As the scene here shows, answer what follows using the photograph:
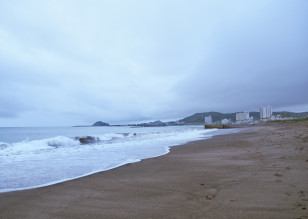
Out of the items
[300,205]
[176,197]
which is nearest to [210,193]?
[176,197]

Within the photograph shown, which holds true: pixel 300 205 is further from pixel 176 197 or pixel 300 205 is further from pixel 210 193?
pixel 176 197

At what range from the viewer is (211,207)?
2789mm

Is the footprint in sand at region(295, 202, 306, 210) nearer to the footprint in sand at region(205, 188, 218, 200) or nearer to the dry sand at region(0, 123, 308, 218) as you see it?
the dry sand at region(0, 123, 308, 218)

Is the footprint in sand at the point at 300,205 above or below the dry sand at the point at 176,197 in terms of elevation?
above

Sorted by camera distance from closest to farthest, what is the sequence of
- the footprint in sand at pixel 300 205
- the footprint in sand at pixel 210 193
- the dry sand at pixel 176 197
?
the footprint in sand at pixel 300 205, the dry sand at pixel 176 197, the footprint in sand at pixel 210 193

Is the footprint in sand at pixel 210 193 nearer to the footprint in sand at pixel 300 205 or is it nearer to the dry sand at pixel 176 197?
the dry sand at pixel 176 197

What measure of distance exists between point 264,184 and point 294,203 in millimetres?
987

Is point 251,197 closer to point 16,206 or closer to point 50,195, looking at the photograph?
point 50,195

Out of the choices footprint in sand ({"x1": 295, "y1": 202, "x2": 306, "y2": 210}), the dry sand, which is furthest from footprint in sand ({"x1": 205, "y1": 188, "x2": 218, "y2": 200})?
footprint in sand ({"x1": 295, "y1": 202, "x2": 306, "y2": 210})

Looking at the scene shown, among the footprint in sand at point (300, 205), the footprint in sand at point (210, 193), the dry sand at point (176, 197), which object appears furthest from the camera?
the footprint in sand at point (210, 193)

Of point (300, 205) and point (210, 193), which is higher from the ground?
point (300, 205)

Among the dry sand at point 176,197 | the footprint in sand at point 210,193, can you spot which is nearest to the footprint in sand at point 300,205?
the dry sand at point 176,197

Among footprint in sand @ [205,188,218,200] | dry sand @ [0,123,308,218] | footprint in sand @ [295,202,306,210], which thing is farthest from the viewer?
footprint in sand @ [205,188,218,200]

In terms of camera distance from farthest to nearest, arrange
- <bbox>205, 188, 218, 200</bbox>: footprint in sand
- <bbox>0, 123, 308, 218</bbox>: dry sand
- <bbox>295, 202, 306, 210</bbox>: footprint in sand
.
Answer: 1. <bbox>205, 188, 218, 200</bbox>: footprint in sand
2. <bbox>0, 123, 308, 218</bbox>: dry sand
3. <bbox>295, 202, 306, 210</bbox>: footprint in sand
